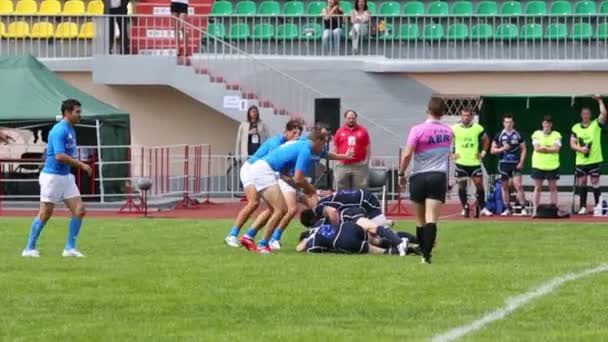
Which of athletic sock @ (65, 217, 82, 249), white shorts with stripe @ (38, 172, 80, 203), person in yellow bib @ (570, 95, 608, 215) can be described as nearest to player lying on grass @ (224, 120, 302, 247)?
athletic sock @ (65, 217, 82, 249)

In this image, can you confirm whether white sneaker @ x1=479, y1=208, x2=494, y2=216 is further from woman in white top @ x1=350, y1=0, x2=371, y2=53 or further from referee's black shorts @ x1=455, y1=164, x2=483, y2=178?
woman in white top @ x1=350, y1=0, x2=371, y2=53

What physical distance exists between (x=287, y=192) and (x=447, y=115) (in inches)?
623

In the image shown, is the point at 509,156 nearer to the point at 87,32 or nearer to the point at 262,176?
the point at 262,176

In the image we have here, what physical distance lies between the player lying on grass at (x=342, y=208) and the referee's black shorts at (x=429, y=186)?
207 centimetres

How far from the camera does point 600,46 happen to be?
34.2m

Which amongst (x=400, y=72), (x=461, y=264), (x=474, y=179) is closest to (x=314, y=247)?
(x=461, y=264)

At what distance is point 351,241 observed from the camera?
1905cm

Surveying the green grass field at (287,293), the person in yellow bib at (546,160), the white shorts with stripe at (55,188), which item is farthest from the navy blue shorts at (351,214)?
the person in yellow bib at (546,160)

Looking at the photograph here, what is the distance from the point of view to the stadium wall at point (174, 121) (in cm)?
3538

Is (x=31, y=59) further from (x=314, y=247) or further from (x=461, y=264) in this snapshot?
(x=461, y=264)

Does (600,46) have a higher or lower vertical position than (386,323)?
higher

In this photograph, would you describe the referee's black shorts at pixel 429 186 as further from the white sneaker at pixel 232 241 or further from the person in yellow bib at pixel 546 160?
the person in yellow bib at pixel 546 160

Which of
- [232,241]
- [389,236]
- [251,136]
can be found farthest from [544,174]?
[389,236]

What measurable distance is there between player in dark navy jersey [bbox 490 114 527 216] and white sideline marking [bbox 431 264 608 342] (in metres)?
10.8
